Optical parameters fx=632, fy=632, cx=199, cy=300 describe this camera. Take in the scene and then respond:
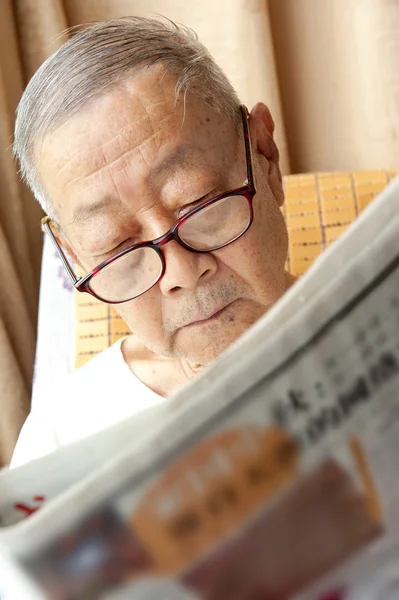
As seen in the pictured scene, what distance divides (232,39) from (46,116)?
1074 mm

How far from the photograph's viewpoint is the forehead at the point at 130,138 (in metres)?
0.90

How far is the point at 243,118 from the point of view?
103cm

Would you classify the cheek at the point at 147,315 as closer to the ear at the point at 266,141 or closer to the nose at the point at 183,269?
the nose at the point at 183,269

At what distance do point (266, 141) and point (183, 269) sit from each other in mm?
333

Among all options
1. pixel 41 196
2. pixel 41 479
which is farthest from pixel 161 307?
pixel 41 479

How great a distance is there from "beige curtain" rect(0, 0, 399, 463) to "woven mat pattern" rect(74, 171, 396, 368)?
1.33ft

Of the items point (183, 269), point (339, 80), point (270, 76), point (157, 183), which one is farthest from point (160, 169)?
point (339, 80)

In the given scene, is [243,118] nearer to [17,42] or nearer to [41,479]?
[41,479]

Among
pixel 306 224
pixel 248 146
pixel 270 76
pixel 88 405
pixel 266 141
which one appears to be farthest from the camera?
pixel 270 76

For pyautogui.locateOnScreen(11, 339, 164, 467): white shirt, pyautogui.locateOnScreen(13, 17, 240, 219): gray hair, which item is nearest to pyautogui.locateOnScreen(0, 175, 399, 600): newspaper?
pyautogui.locateOnScreen(13, 17, 240, 219): gray hair

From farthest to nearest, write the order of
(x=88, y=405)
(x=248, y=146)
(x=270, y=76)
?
(x=270, y=76), (x=88, y=405), (x=248, y=146)

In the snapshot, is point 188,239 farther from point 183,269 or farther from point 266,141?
point 266,141

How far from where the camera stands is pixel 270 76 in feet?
6.03

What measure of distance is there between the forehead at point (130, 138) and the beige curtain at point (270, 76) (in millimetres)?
995
